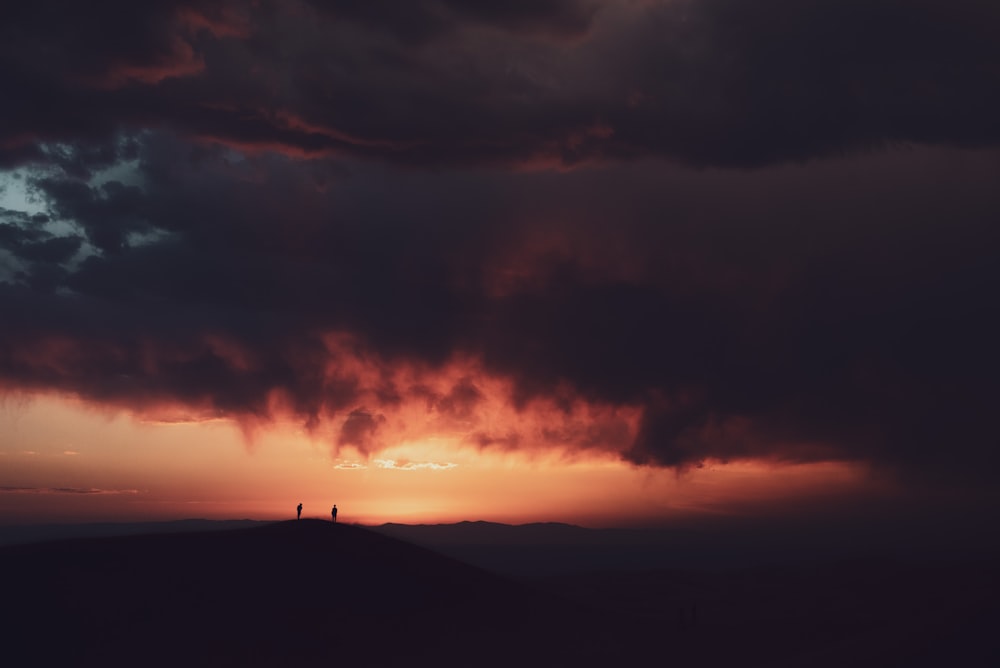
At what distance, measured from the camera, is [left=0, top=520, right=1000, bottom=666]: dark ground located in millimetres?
34438

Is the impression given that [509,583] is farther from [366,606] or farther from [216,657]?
[216,657]

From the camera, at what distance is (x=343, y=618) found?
39.5 metres

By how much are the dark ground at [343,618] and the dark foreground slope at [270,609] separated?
88mm

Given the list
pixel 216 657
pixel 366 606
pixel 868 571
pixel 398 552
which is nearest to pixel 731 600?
pixel 868 571

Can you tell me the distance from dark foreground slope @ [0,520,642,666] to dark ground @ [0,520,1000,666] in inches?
3.5

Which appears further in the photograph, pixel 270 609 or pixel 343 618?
pixel 343 618

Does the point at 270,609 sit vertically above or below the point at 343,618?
above

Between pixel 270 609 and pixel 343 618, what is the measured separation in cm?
315

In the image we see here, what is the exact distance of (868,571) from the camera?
12812 centimetres

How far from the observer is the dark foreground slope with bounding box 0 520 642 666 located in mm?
35156

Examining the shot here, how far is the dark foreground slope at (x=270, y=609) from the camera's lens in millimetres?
35156

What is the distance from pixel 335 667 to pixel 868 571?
112 meters

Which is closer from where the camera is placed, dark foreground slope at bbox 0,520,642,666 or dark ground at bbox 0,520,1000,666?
dark ground at bbox 0,520,1000,666

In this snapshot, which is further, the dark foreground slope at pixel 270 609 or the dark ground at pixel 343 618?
the dark foreground slope at pixel 270 609
